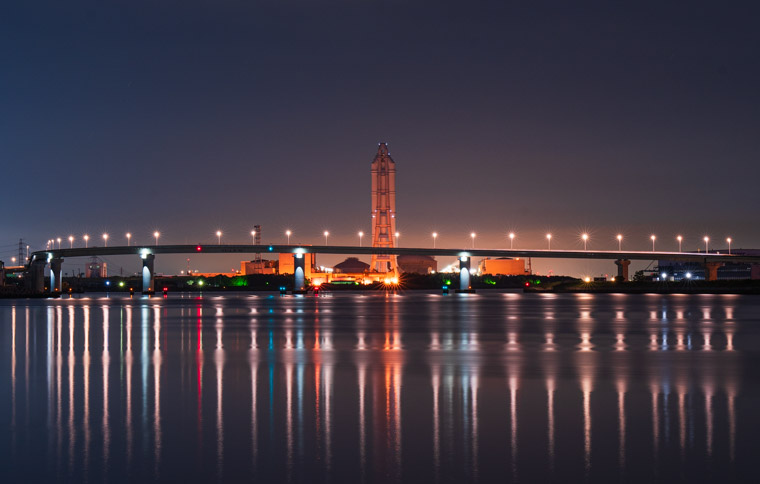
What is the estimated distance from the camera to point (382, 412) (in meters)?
14.7

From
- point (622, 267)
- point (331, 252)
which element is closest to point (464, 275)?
point (331, 252)

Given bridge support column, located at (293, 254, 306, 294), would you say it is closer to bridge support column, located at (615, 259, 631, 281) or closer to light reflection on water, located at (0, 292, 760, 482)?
bridge support column, located at (615, 259, 631, 281)

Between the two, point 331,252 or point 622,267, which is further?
point 622,267

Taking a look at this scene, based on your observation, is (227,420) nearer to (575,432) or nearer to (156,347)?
(575,432)

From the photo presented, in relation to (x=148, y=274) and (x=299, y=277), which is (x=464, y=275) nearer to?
(x=299, y=277)

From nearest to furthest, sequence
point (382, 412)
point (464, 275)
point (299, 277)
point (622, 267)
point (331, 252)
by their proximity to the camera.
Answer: point (382, 412) → point (299, 277) → point (464, 275) → point (331, 252) → point (622, 267)

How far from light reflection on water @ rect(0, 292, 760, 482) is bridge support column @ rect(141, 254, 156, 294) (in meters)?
121

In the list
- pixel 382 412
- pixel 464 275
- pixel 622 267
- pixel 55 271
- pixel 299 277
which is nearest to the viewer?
pixel 382 412

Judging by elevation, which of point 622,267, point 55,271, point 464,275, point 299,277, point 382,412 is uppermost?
point 55,271

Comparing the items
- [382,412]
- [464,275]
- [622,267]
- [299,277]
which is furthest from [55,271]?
[382,412]

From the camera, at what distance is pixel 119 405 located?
623 inches

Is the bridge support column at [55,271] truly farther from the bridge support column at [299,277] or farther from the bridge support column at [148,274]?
the bridge support column at [299,277]

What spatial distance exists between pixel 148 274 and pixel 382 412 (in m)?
142

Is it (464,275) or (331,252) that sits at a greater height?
(331,252)
